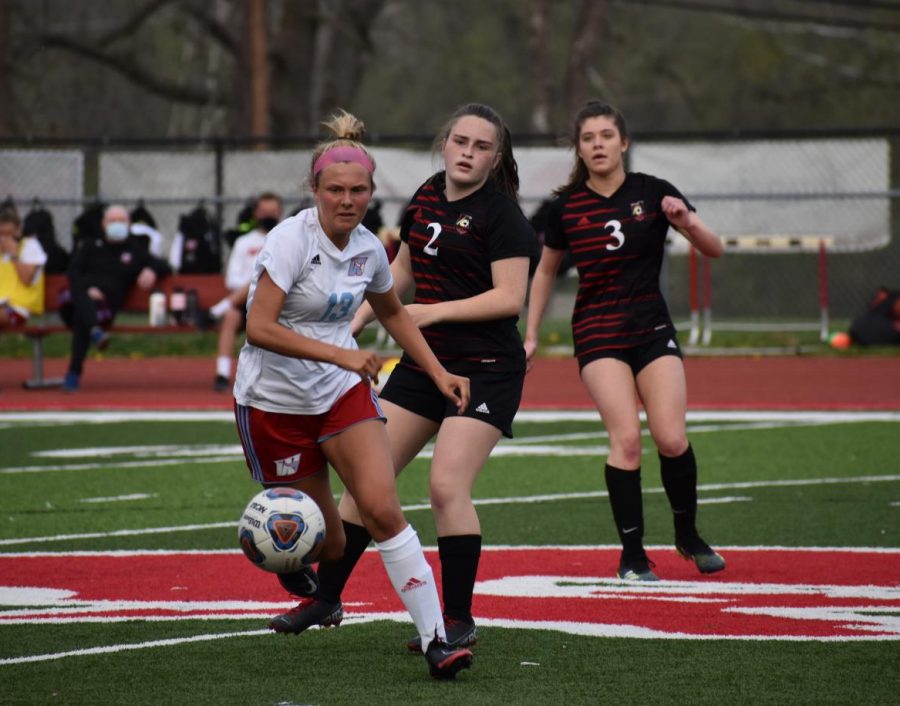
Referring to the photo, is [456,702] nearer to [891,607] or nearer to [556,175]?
[891,607]

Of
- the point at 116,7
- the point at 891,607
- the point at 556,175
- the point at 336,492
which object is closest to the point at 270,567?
the point at 891,607

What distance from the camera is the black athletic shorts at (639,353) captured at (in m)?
7.75

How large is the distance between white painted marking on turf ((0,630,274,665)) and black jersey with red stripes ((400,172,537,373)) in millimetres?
1235

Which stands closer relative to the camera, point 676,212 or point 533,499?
point 676,212

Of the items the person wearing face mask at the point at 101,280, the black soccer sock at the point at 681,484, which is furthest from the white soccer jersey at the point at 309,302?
the person wearing face mask at the point at 101,280

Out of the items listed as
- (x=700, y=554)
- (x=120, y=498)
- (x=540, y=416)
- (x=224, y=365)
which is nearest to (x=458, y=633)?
(x=700, y=554)

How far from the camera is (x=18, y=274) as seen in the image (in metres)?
16.9

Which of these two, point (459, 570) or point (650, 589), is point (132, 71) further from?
point (459, 570)

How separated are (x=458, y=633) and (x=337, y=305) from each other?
1.24 metres

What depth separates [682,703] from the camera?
5.14 m

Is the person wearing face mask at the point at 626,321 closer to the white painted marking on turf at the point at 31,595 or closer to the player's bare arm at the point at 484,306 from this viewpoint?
the player's bare arm at the point at 484,306

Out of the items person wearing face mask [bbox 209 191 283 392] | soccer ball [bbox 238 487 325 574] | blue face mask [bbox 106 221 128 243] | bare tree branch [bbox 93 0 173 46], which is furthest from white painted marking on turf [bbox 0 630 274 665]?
bare tree branch [bbox 93 0 173 46]

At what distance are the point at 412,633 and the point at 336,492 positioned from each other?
4337mm

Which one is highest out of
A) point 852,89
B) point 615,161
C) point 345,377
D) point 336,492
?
point 852,89
